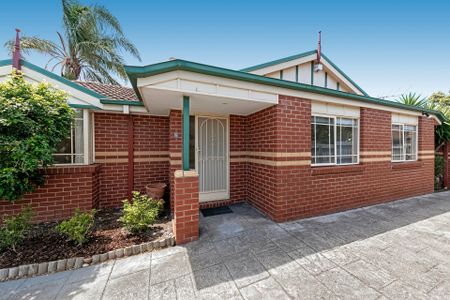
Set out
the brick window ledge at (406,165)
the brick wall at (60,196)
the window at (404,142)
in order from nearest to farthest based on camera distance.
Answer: the brick wall at (60,196) < the brick window ledge at (406,165) < the window at (404,142)

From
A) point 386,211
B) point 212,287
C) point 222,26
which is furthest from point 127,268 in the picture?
point 222,26

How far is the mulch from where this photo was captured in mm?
2898

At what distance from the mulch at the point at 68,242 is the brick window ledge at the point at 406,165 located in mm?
7000

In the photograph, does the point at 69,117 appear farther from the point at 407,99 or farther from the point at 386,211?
the point at 407,99

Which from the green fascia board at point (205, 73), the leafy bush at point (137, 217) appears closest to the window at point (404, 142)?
the green fascia board at point (205, 73)

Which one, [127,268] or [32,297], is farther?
[127,268]

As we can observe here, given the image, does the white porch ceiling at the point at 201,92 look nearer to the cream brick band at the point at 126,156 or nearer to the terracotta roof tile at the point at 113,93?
the cream brick band at the point at 126,156

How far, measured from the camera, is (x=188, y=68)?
3.14 meters

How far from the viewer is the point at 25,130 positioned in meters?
3.45

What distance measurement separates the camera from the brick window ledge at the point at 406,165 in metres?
5.85

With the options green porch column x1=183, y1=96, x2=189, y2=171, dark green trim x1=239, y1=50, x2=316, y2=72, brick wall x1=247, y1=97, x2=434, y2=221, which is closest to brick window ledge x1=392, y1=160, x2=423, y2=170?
brick wall x1=247, y1=97, x2=434, y2=221

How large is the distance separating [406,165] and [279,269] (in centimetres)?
634

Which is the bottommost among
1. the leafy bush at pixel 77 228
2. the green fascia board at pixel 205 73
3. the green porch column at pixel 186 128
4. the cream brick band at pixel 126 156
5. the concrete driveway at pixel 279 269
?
the concrete driveway at pixel 279 269

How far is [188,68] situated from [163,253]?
3157mm
